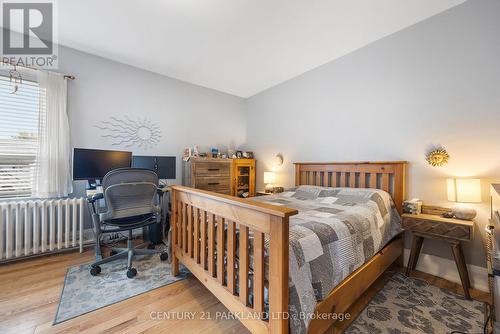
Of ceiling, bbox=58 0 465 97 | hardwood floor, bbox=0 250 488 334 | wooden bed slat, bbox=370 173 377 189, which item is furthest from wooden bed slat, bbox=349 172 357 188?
ceiling, bbox=58 0 465 97

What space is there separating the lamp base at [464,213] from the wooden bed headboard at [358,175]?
452 mm

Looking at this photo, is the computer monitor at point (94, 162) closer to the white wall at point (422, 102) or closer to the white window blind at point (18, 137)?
the white window blind at point (18, 137)

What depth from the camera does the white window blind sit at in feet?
7.54

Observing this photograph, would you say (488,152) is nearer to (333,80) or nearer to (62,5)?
(333,80)

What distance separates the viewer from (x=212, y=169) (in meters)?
3.58

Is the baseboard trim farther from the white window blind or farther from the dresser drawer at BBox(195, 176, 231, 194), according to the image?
the white window blind

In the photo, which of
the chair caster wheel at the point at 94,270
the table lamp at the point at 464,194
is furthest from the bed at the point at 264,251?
the chair caster wheel at the point at 94,270

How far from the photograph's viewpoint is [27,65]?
7.79ft

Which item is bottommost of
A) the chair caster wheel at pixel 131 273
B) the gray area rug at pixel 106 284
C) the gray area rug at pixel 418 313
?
the gray area rug at pixel 418 313

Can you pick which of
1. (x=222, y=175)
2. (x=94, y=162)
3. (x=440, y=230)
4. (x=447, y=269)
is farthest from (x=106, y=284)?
(x=447, y=269)

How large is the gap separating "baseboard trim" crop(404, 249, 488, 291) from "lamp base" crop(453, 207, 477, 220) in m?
0.52

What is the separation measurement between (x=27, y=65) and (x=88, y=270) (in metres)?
2.47

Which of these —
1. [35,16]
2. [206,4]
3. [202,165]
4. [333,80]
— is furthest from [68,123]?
[333,80]

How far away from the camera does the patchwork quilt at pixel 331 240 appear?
1046 millimetres
